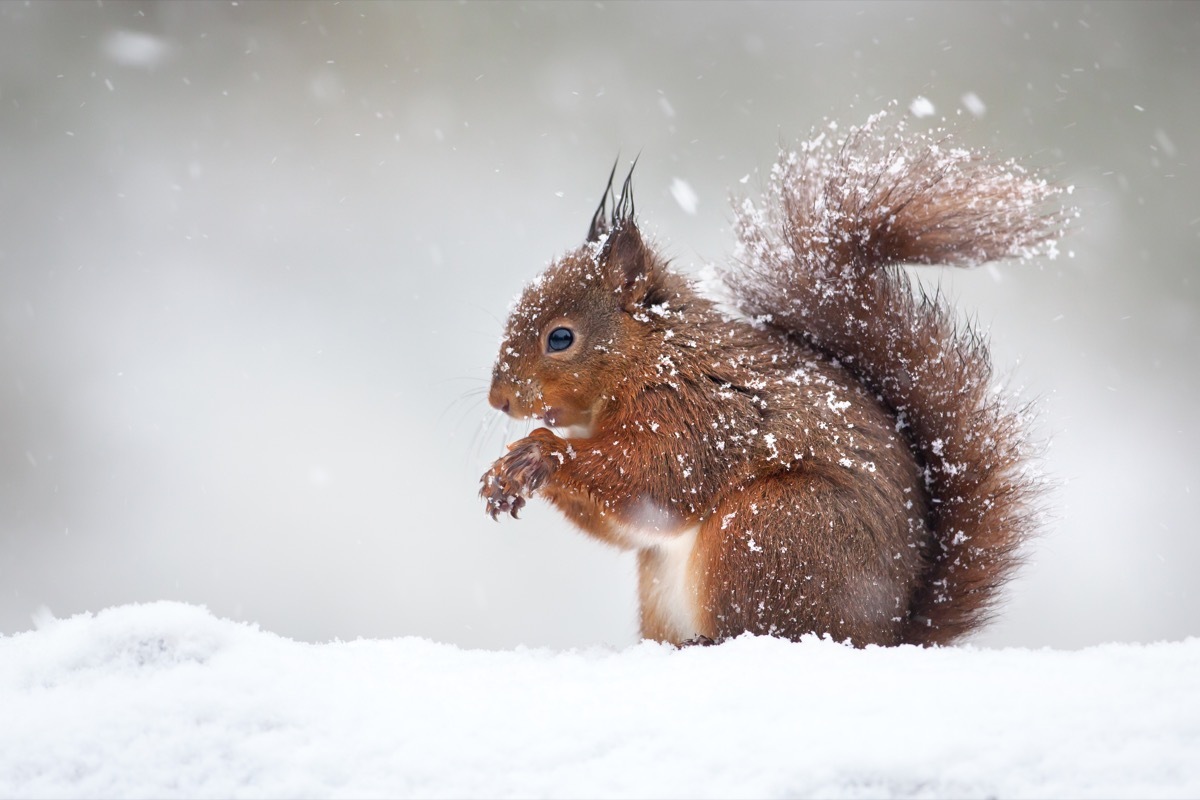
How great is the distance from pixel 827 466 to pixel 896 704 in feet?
1.84

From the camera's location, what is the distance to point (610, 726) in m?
0.75

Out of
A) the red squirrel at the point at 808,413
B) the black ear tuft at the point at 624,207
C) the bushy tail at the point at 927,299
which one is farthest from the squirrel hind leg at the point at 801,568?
the black ear tuft at the point at 624,207

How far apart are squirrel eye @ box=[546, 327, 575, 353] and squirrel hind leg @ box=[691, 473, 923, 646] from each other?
40cm

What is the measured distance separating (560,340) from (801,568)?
531 mm

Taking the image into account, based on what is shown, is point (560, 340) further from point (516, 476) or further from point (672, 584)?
point (672, 584)

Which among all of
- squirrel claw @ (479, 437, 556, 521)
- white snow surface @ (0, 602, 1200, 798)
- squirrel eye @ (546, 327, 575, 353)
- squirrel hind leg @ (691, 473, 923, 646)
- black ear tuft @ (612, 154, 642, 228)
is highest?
black ear tuft @ (612, 154, 642, 228)

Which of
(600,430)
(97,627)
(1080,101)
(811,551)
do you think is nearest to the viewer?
(97,627)

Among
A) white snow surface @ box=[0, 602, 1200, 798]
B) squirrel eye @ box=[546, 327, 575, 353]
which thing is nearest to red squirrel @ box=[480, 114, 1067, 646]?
squirrel eye @ box=[546, 327, 575, 353]

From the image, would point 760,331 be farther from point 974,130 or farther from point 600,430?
point 974,130

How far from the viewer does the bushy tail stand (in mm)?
1352

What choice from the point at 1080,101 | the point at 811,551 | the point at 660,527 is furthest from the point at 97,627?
the point at 1080,101

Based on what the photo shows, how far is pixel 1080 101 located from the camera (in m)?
3.15

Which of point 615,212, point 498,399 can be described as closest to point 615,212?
point 615,212

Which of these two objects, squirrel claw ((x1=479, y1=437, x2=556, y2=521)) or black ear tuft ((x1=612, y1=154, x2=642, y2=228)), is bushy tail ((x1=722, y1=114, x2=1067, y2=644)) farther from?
squirrel claw ((x1=479, y1=437, x2=556, y2=521))
